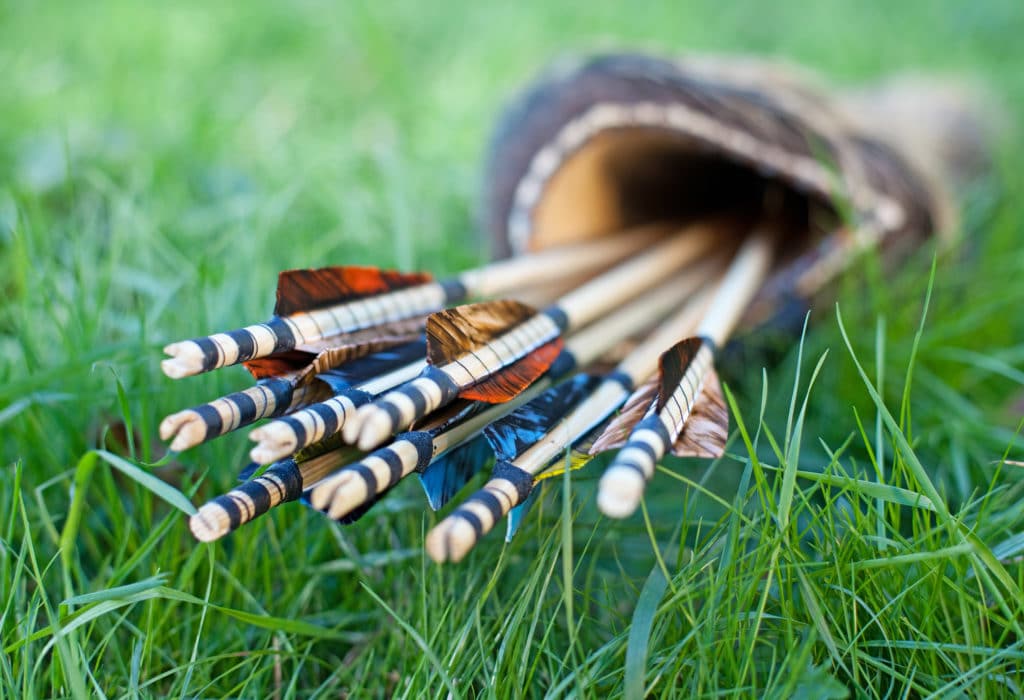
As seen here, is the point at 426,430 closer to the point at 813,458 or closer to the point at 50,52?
the point at 813,458

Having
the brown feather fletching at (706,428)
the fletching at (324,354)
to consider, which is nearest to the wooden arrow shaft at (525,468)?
the brown feather fletching at (706,428)

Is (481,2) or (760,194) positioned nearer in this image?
(760,194)

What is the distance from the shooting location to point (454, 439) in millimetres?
901

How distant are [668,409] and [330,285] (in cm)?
43

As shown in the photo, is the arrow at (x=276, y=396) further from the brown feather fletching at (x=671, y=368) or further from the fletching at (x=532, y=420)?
the brown feather fletching at (x=671, y=368)

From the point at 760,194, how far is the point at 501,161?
79 centimetres

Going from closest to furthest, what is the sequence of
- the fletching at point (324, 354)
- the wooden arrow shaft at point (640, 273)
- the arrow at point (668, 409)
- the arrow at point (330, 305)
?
the arrow at point (668, 409)
the arrow at point (330, 305)
the fletching at point (324, 354)
the wooden arrow shaft at point (640, 273)

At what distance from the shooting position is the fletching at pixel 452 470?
856 millimetres

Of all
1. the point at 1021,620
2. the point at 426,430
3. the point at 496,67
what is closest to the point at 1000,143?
the point at 496,67

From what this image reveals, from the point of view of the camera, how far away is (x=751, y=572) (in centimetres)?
83

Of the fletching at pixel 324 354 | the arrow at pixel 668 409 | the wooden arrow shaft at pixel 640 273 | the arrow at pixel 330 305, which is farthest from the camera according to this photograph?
the wooden arrow shaft at pixel 640 273

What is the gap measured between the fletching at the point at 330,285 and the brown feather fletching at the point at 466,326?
164mm

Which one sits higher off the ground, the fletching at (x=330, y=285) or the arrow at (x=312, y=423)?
the fletching at (x=330, y=285)

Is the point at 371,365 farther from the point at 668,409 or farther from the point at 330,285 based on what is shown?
the point at 668,409
